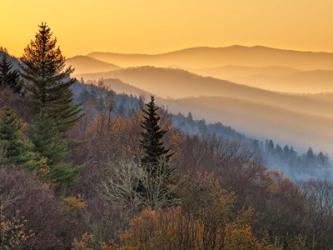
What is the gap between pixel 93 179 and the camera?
49281 mm

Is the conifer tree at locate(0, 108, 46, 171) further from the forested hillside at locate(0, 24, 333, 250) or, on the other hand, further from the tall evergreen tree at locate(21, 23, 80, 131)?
the tall evergreen tree at locate(21, 23, 80, 131)

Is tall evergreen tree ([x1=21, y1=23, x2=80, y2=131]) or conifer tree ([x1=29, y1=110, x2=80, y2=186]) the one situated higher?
tall evergreen tree ([x1=21, y1=23, x2=80, y2=131])

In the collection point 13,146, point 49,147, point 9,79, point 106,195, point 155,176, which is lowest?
point 106,195

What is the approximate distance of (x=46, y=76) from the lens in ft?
180

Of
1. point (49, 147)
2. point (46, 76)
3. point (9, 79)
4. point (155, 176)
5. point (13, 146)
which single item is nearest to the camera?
point (13, 146)

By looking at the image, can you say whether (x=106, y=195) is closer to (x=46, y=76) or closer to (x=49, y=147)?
(x=49, y=147)

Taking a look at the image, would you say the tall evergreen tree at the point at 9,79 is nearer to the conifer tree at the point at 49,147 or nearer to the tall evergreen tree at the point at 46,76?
the tall evergreen tree at the point at 46,76

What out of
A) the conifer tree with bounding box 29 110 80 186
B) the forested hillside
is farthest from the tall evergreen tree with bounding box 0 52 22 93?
the conifer tree with bounding box 29 110 80 186

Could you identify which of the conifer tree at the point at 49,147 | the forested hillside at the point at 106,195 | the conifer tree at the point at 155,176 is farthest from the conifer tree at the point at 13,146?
the conifer tree at the point at 155,176

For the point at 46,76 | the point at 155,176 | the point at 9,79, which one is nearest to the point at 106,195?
the point at 155,176

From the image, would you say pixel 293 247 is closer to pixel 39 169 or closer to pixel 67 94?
pixel 39 169

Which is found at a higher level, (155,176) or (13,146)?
(13,146)

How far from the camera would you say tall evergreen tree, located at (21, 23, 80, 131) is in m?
54.2

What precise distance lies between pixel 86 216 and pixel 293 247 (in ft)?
53.2
